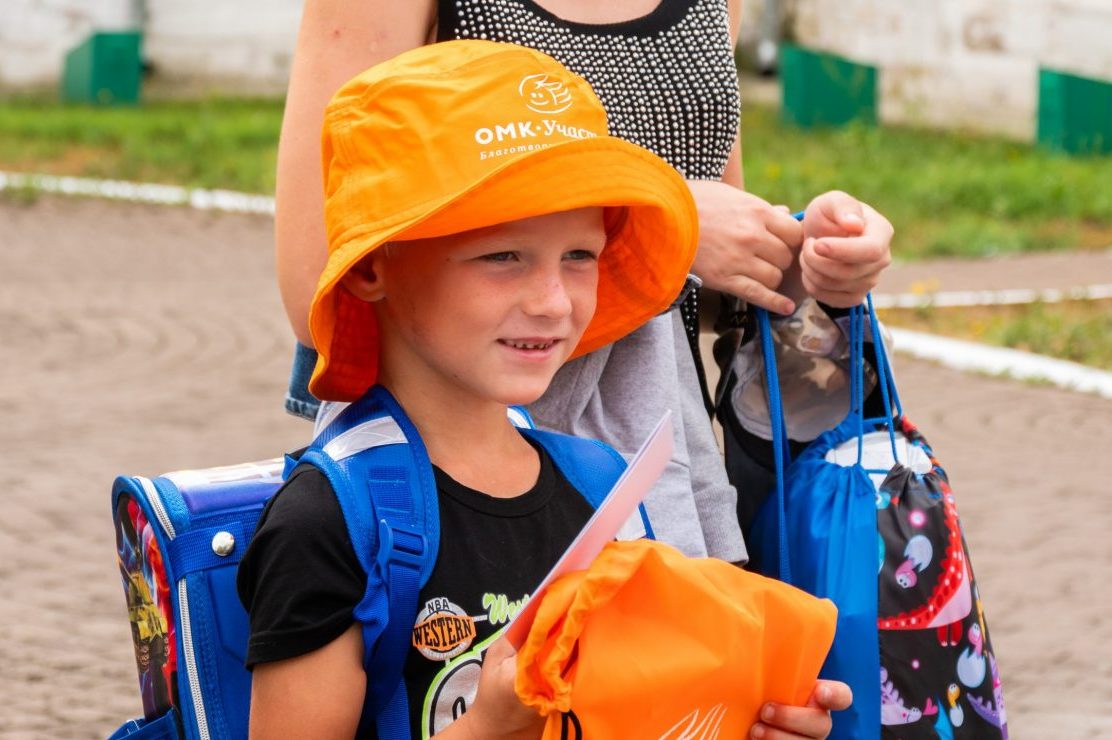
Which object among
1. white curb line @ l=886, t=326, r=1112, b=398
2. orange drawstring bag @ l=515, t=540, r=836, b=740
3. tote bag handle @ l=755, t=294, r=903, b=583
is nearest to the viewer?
orange drawstring bag @ l=515, t=540, r=836, b=740

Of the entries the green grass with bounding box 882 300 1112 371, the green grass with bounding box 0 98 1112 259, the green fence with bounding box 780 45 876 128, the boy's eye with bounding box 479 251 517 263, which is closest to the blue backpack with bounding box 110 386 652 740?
the boy's eye with bounding box 479 251 517 263

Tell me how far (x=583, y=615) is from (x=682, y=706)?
0.52 feet

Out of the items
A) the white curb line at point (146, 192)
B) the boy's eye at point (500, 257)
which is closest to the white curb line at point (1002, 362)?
the white curb line at point (146, 192)

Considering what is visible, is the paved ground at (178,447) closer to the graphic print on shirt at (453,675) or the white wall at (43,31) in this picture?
the graphic print on shirt at (453,675)

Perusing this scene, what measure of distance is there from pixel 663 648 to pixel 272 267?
9.42 metres

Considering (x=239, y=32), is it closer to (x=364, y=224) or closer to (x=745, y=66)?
(x=745, y=66)

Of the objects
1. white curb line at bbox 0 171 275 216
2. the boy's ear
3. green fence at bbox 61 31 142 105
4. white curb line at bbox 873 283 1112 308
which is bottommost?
green fence at bbox 61 31 142 105

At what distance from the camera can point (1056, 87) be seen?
14.5m

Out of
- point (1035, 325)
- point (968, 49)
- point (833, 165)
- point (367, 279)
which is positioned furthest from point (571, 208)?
point (968, 49)

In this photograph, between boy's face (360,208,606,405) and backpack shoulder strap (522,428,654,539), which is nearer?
Answer: boy's face (360,208,606,405)

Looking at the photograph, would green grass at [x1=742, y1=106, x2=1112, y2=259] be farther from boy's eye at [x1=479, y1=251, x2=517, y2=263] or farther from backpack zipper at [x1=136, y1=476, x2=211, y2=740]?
backpack zipper at [x1=136, y1=476, x2=211, y2=740]

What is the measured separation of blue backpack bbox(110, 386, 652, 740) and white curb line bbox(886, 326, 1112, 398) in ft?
20.8

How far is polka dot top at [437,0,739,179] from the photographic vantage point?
2282mm

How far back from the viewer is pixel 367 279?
2.15 m
